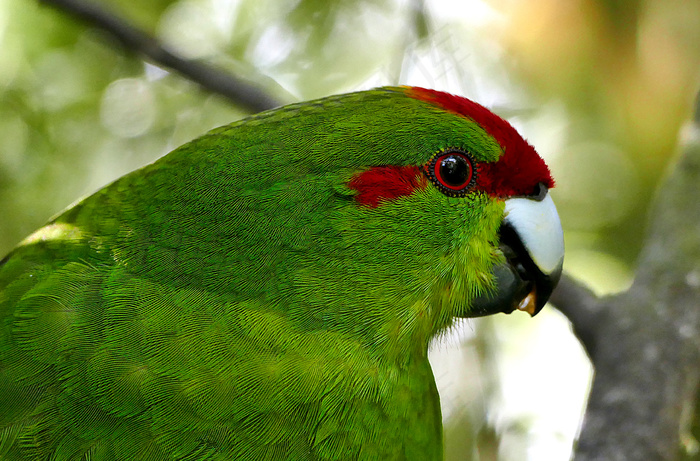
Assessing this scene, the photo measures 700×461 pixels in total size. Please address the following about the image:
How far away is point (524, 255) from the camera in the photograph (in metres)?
1.80

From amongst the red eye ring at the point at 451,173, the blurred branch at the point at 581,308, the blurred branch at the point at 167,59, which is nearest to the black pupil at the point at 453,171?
the red eye ring at the point at 451,173

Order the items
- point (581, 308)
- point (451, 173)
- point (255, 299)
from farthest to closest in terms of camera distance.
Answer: point (581, 308)
point (451, 173)
point (255, 299)

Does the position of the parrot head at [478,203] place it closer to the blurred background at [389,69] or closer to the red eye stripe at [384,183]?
the red eye stripe at [384,183]

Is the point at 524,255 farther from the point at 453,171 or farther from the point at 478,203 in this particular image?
the point at 453,171

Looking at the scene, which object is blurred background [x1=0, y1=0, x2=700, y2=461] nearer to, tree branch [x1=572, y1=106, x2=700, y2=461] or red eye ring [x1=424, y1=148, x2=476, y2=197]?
tree branch [x1=572, y1=106, x2=700, y2=461]

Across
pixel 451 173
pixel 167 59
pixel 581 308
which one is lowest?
pixel 581 308

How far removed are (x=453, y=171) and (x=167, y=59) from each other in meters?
1.52

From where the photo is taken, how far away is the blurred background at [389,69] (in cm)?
359

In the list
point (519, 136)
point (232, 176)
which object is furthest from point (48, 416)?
point (519, 136)

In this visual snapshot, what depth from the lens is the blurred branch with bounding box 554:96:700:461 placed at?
2.21 metres

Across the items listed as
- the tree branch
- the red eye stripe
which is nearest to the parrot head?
the red eye stripe

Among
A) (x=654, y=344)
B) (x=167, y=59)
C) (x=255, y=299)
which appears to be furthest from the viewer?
(x=167, y=59)

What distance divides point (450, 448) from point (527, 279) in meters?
1.47

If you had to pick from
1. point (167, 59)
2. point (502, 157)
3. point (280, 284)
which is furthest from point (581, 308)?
point (167, 59)
